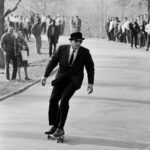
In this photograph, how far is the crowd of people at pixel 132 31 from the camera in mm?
38644

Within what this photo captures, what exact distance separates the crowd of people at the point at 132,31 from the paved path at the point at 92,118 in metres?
16.8

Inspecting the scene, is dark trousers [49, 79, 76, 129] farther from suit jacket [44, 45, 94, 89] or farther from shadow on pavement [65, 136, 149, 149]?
shadow on pavement [65, 136, 149, 149]

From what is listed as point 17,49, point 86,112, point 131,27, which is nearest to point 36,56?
point 131,27

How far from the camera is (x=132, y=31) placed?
3891 cm

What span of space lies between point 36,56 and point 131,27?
6.64 m

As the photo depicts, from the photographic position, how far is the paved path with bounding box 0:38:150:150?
1073 cm

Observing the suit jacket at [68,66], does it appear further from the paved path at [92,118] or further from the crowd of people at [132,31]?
the crowd of people at [132,31]

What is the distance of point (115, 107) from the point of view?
15.1 m

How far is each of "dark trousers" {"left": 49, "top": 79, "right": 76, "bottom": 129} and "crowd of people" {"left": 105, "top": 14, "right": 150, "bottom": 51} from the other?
79.9 feet

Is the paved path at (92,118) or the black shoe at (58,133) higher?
the black shoe at (58,133)

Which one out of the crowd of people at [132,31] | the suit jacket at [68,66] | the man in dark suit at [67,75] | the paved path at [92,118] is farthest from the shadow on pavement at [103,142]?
the crowd of people at [132,31]

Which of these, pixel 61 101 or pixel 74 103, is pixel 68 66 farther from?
pixel 74 103

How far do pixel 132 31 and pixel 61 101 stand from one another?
28466mm

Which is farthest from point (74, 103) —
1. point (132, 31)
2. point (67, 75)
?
point (132, 31)
